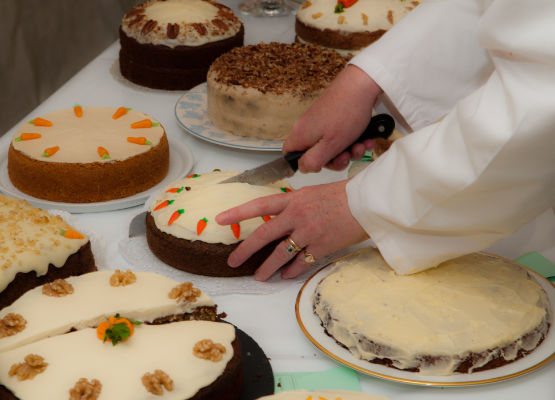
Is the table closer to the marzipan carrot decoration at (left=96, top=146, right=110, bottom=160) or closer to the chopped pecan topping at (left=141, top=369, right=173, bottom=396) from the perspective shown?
the marzipan carrot decoration at (left=96, top=146, right=110, bottom=160)

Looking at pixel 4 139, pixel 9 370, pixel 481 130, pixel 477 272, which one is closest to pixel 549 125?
pixel 481 130

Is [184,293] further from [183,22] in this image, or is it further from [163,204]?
[183,22]

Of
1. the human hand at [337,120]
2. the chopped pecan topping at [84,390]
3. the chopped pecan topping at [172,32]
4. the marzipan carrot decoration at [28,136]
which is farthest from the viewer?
the chopped pecan topping at [172,32]

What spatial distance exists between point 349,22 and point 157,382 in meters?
1.99

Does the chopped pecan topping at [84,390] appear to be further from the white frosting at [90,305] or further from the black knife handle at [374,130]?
the black knife handle at [374,130]

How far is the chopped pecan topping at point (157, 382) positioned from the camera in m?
1.24

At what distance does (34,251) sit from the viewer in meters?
1.63

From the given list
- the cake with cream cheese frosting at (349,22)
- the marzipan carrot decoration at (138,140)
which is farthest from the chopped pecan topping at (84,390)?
the cake with cream cheese frosting at (349,22)

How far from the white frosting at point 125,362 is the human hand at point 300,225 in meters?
0.35

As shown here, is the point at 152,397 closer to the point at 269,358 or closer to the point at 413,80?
the point at 269,358

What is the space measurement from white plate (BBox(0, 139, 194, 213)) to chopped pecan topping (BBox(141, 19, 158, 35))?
2.13 feet

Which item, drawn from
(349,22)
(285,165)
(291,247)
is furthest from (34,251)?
(349,22)

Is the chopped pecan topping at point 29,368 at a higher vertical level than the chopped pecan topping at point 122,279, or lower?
higher

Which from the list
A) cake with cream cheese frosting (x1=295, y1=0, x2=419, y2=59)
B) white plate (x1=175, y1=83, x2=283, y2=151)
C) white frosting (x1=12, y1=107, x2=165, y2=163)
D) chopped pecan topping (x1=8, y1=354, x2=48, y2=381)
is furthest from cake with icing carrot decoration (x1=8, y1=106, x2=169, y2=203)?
cake with cream cheese frosting (x1=295, y1=0, x2=419, y2=59)
